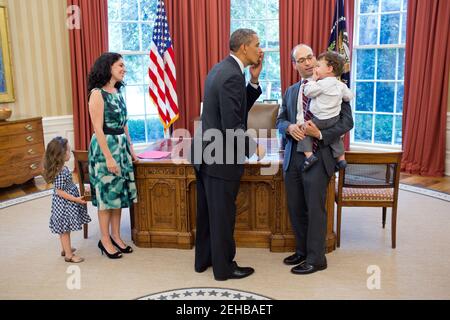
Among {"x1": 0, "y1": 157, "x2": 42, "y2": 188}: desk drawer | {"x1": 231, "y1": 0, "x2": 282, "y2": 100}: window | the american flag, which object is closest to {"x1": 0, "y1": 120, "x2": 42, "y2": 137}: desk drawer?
{"x1": 0, "y1": 157, "x2": 42, "y2": 188}: desk drawer

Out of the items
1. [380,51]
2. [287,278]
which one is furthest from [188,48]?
[287,278]

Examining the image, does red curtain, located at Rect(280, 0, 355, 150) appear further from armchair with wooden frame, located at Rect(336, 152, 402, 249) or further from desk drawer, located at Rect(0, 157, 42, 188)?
desk drawer, located at Rect(0, 157, 42, 188)

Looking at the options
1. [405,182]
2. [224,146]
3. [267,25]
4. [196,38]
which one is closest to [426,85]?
[405,182]

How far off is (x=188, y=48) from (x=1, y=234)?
3.61 m

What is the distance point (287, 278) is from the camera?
3209mm

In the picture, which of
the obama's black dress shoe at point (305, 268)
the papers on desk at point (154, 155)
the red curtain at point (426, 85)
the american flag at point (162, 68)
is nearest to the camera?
the obama's black dress shoe at point (305, 268)

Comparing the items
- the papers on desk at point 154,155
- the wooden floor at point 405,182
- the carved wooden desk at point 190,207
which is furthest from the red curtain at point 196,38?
the carved wooden desk at point 190,207

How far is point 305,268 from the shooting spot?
10.7 feet

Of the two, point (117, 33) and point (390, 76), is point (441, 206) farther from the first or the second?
point (117, 33)

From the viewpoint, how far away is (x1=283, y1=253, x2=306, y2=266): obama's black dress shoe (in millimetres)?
3426

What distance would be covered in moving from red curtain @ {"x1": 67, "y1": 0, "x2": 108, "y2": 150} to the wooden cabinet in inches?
31.2

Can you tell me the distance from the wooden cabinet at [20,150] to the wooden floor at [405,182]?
131mm

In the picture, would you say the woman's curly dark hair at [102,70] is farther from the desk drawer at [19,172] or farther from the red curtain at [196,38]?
the red curtain at [196,38]

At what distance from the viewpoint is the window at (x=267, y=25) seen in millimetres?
6836
